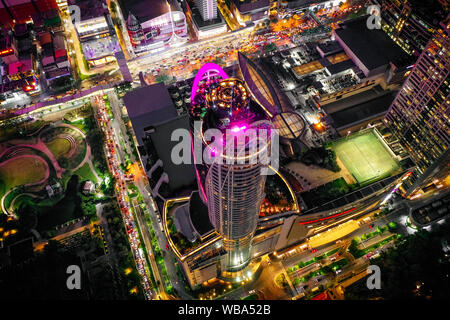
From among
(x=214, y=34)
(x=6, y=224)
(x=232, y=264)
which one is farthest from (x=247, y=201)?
(x=214, y=34)

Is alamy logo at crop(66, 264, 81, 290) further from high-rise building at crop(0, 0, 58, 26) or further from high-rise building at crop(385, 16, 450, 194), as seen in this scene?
high-rise building at crop(0, 0, 58, 26)

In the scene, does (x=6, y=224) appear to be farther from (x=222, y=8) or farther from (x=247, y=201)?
(x=222, y=8)

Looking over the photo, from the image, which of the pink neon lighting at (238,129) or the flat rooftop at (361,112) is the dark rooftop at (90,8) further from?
the pink neon lighting at (238,129)

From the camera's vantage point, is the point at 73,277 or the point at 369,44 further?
the point at 369,44

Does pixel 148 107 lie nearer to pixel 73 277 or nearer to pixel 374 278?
pixel 73 277

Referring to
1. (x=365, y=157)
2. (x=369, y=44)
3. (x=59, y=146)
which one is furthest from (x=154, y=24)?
(x=365, y=157)

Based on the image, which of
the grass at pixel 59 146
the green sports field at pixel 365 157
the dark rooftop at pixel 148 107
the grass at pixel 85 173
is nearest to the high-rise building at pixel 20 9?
the grass at pixel 59 146
